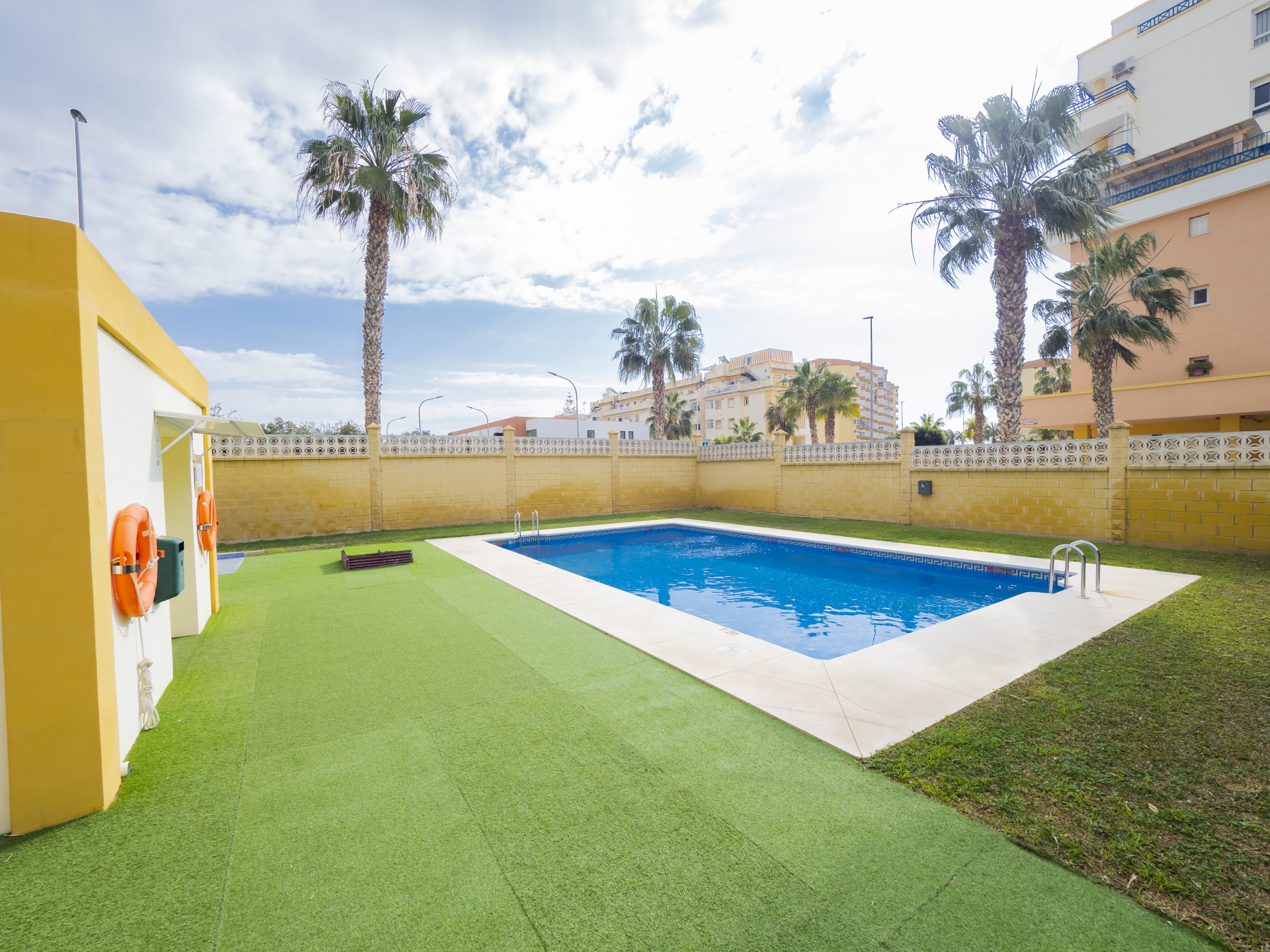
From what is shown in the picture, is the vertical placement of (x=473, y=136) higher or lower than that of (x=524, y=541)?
higher

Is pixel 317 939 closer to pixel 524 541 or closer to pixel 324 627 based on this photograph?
pixel 324 627

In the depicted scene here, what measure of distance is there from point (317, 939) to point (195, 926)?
1.83 ft

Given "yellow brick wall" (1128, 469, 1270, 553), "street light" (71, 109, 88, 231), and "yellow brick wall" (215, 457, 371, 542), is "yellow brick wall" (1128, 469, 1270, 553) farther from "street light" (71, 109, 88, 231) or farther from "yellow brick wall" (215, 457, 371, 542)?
"yellow brick wall" (215, 457, 371, 542)

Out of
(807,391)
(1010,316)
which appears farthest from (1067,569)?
(807,391)

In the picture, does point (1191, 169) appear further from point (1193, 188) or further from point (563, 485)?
point (563, 485)

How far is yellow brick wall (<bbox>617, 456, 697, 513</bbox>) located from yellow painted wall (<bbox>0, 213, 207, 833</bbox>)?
56.9ft

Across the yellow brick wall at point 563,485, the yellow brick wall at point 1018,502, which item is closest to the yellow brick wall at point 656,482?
the yellow brick wall at point 563,485

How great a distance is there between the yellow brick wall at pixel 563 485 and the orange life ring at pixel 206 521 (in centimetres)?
1085

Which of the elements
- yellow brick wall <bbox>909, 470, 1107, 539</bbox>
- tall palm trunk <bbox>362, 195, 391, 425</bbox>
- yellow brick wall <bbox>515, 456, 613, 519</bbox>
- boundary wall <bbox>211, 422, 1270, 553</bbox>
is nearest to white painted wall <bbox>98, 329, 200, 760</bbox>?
boundary wall <bbox>211, 422, 1270, 553</bbox>

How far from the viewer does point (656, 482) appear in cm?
2102

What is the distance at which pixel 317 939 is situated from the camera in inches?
82.6

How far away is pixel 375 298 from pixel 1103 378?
21758mm

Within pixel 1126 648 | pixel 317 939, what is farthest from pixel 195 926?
pixel 1126 648

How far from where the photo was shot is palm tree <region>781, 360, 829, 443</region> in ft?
89.5
